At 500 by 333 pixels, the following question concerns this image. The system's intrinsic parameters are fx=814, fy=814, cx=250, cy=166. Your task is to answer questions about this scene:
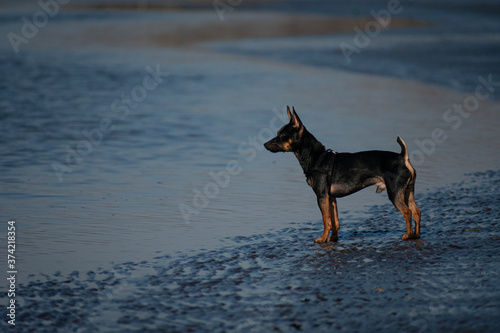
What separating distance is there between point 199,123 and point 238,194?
20.3ft

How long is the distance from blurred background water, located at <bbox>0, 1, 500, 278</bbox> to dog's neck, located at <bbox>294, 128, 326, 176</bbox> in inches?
36.5

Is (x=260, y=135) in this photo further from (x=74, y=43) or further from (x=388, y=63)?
(x=74, y=43)

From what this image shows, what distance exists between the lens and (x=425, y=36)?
33312mm

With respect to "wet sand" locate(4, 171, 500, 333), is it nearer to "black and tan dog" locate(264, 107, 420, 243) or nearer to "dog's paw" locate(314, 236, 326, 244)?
"dog's paw" locate(314, 236, 326, 244)

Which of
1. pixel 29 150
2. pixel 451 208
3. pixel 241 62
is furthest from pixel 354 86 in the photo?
pixel 451 208

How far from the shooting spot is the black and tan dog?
844 cm

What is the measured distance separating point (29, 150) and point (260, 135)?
4.23m

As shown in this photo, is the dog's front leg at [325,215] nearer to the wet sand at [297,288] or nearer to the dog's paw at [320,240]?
the dog's paw at [320,240]

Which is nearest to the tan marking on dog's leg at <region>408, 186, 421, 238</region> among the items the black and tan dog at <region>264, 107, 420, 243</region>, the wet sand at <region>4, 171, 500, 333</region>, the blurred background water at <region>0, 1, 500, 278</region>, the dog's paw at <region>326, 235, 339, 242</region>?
the black and tan dog at <region>264, 107, 420, 243</region>

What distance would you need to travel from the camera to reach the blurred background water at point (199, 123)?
962cm

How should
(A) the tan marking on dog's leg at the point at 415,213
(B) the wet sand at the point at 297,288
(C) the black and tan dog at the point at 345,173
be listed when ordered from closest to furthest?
1. (B) the wet sand at the point at 297,288
2. (C) the black and tan dog at the point at 345,173
3. (A) the tan marking on dog's leg at the point at 415,213

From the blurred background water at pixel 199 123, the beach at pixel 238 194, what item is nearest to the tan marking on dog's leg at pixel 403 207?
the beach at pixel 238 194

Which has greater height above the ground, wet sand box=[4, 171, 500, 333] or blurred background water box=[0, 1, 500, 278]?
blurred background water box=[0, 1, 500, 278]

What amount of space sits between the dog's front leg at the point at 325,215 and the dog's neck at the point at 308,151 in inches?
13.4
